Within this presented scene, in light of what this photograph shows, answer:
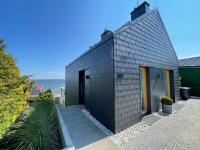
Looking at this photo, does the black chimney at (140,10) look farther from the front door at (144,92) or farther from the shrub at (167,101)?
the shrub at (167,101)

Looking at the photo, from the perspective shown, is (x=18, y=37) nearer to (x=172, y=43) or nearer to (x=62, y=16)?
(x=62, y=16)

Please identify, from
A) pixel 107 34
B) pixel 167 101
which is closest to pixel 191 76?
pixel 167 101

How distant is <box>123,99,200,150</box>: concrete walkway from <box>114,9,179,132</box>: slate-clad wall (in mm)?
777

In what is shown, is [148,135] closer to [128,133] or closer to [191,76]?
[128,133]

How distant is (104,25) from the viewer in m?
8.30

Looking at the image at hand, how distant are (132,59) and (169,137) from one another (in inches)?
117

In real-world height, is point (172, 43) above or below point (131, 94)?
above

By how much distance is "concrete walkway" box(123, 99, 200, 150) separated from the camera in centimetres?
294

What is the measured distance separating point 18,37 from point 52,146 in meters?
10.4

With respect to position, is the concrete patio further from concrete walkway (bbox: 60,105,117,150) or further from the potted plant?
the potted plant

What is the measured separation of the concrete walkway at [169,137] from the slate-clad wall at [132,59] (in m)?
0.78

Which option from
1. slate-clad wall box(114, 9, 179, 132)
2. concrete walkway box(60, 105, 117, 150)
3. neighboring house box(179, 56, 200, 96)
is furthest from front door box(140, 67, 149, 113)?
neighboring house box(179, 56, 200, 96)

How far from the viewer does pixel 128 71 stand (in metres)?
4.39

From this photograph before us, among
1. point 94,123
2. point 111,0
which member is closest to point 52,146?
point 94,123
